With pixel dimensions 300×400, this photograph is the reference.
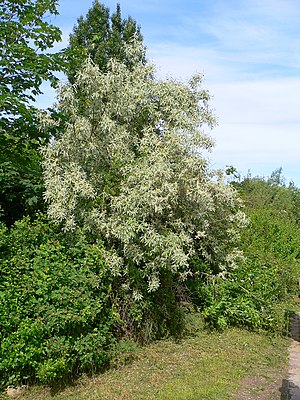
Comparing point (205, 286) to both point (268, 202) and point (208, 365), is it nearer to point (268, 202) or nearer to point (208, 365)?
point (208, 365)

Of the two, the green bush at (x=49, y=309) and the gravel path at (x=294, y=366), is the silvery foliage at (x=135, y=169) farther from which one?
the gravel path at (x=294, y=366)

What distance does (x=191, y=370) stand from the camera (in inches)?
220

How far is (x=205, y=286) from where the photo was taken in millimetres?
7199

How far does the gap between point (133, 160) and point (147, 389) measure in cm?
287

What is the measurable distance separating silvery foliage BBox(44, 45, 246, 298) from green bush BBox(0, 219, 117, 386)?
455mm

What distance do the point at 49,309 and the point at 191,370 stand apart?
2.01 m

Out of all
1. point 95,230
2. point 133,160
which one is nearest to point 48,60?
point 133,160

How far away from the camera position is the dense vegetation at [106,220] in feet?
16.3

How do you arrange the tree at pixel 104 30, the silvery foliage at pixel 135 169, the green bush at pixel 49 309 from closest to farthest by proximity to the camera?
1. the green bush at pixel 49 309
2. the silvery foliage at pixel 135 169
3. the tree at pixel 104 30

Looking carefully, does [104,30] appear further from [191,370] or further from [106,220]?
[191,370]

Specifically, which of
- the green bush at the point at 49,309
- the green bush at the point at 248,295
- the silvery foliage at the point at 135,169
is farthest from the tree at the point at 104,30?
the green bush at the point at 49,309

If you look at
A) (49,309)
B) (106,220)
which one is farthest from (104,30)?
(49,309)

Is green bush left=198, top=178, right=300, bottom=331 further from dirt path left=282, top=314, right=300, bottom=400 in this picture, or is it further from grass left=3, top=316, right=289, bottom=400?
dirt path left=282, top=314, right=300, bottom=400

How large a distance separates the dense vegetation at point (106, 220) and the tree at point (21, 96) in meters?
0.02
